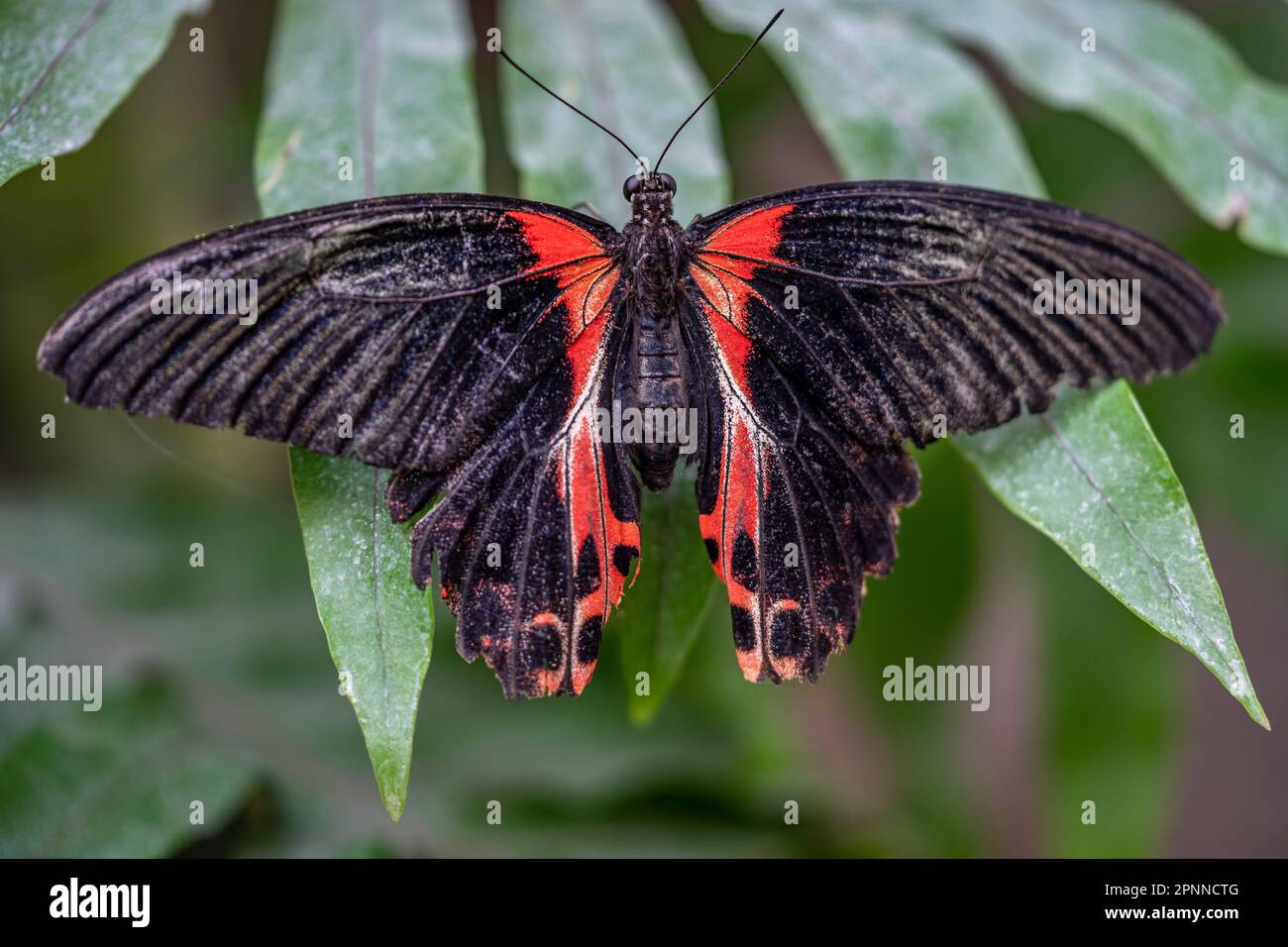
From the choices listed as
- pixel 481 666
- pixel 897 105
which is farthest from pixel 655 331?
pixel 481 666

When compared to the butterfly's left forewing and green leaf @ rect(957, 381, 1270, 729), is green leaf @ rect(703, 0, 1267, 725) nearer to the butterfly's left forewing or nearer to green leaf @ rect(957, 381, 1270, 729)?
green leaf @ rect(957, 381, 1270, 729)

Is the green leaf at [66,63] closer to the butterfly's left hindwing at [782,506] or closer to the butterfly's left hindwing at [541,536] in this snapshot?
the butterfly's left hindwing at [541,536]

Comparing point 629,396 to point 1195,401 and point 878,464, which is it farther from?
point 1195,401

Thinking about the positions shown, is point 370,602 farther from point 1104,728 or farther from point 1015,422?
point 1104,728

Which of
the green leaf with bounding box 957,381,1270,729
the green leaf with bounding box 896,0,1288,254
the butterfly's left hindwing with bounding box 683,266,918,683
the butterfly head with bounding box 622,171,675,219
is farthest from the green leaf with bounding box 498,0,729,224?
the green leaf with bounding box 957,381,1270,729

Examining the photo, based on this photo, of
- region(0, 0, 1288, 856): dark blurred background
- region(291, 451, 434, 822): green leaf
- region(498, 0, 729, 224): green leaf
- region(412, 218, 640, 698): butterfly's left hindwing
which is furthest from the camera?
region(0, 0, 1288, 856): dark blurred background
